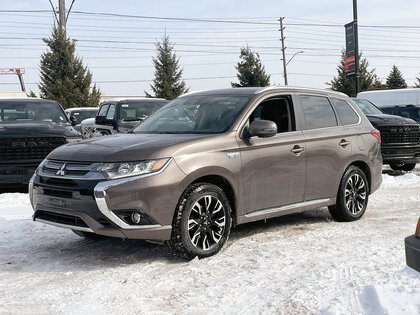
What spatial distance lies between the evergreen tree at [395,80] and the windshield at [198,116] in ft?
155

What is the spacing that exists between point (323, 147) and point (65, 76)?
2850 cm

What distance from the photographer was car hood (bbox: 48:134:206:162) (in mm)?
4789

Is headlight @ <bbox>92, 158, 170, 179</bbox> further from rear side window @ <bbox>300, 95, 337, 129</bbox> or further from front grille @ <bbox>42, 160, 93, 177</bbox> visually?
rear side window @ <bbox>300, 95, 337, 129</bbox>

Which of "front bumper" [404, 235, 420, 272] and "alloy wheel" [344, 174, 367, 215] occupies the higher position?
"front bumper" [404, 235, 420, 272]

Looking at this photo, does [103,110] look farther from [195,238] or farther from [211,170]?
[195,238]

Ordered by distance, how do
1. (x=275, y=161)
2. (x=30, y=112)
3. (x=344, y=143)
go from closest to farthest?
(x=275, y=161) → (x=344, y=143) → (x=30, y=112)

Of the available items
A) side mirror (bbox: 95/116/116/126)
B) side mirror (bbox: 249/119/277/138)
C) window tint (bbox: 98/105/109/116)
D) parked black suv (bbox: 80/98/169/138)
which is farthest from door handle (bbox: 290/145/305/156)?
window tint (bbox: 98/105/109/116)

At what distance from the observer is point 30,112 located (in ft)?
34.7

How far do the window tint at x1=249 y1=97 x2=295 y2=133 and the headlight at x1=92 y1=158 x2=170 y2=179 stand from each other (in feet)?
5.54

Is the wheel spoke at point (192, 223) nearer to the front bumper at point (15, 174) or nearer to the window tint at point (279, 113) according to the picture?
the window tint at point (279, 113)

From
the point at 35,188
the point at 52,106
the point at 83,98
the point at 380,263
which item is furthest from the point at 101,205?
the point at 83,98

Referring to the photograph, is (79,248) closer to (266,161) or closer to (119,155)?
(119,155)

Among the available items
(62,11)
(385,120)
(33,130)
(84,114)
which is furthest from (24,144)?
(62,11)

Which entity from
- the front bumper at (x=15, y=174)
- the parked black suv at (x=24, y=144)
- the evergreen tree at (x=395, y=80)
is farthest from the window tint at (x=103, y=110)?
the evergreen tree at (x=395, y=80)
